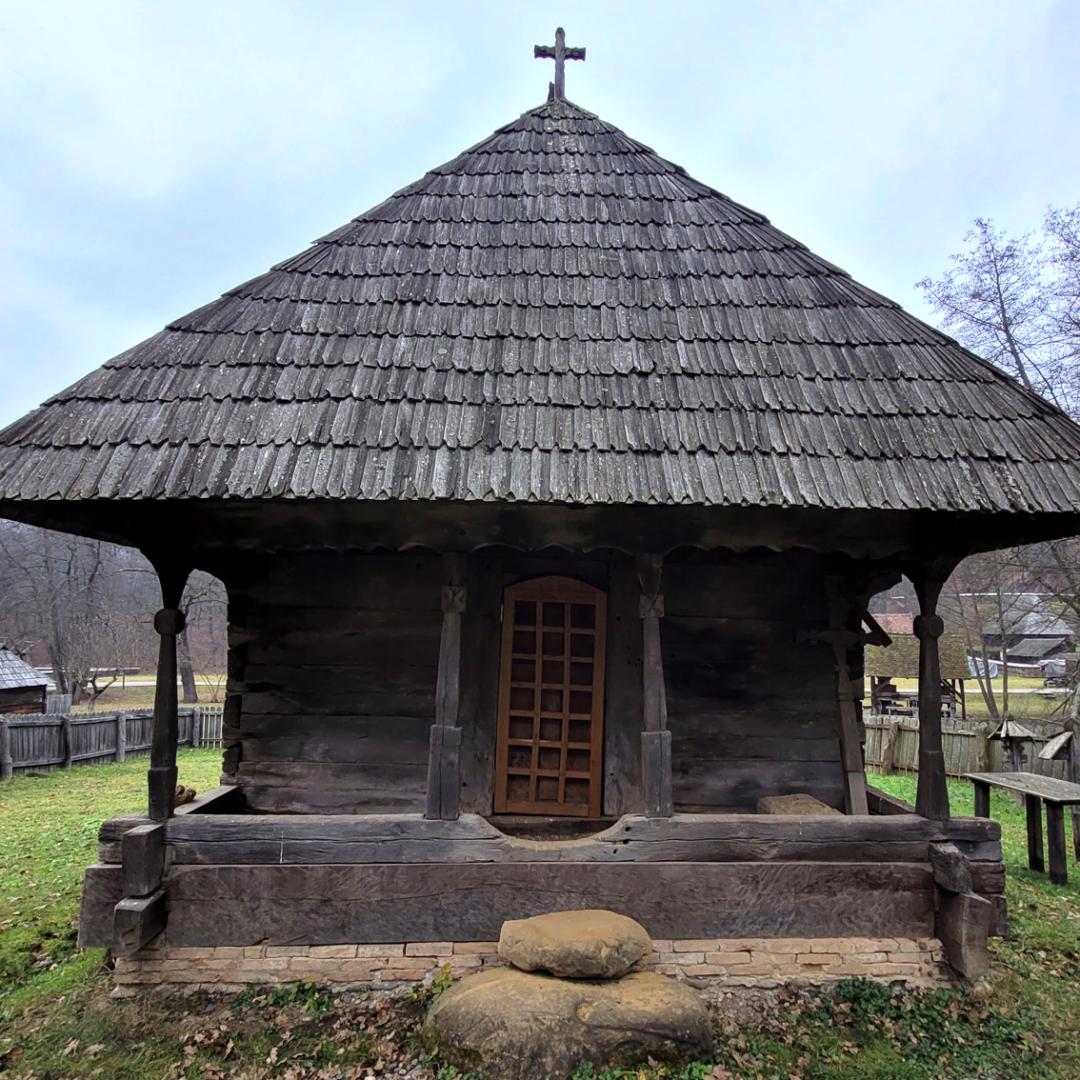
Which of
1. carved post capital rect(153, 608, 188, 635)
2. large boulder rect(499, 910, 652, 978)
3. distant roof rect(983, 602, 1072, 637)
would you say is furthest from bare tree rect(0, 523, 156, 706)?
distant roof rect(983, 602, 1072, 637)

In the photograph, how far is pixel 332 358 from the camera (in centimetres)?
482

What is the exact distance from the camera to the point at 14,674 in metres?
19.3

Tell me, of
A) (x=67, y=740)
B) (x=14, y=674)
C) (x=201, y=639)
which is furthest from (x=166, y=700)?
(x=201, y=639)

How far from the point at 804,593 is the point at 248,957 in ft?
15.8

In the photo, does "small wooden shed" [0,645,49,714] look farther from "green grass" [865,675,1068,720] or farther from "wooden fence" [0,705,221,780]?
"green grass" [865,675,1068,720]

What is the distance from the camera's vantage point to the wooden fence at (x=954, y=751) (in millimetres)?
13133

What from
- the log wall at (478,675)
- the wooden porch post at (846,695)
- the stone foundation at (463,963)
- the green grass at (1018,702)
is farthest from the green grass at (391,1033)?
the green grass at (1018,702)

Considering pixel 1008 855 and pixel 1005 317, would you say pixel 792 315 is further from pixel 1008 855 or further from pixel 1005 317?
pixel 1005 317

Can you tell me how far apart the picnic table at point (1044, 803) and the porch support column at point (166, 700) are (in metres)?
7.95

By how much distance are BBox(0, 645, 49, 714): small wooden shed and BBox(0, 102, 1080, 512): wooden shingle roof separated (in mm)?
19165

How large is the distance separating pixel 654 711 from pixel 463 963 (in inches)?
77.2

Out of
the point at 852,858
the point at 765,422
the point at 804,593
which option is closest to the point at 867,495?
the point at 765,422

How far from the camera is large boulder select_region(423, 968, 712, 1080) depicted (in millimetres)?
3477

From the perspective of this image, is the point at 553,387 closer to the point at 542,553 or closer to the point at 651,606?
the point at 542,553
